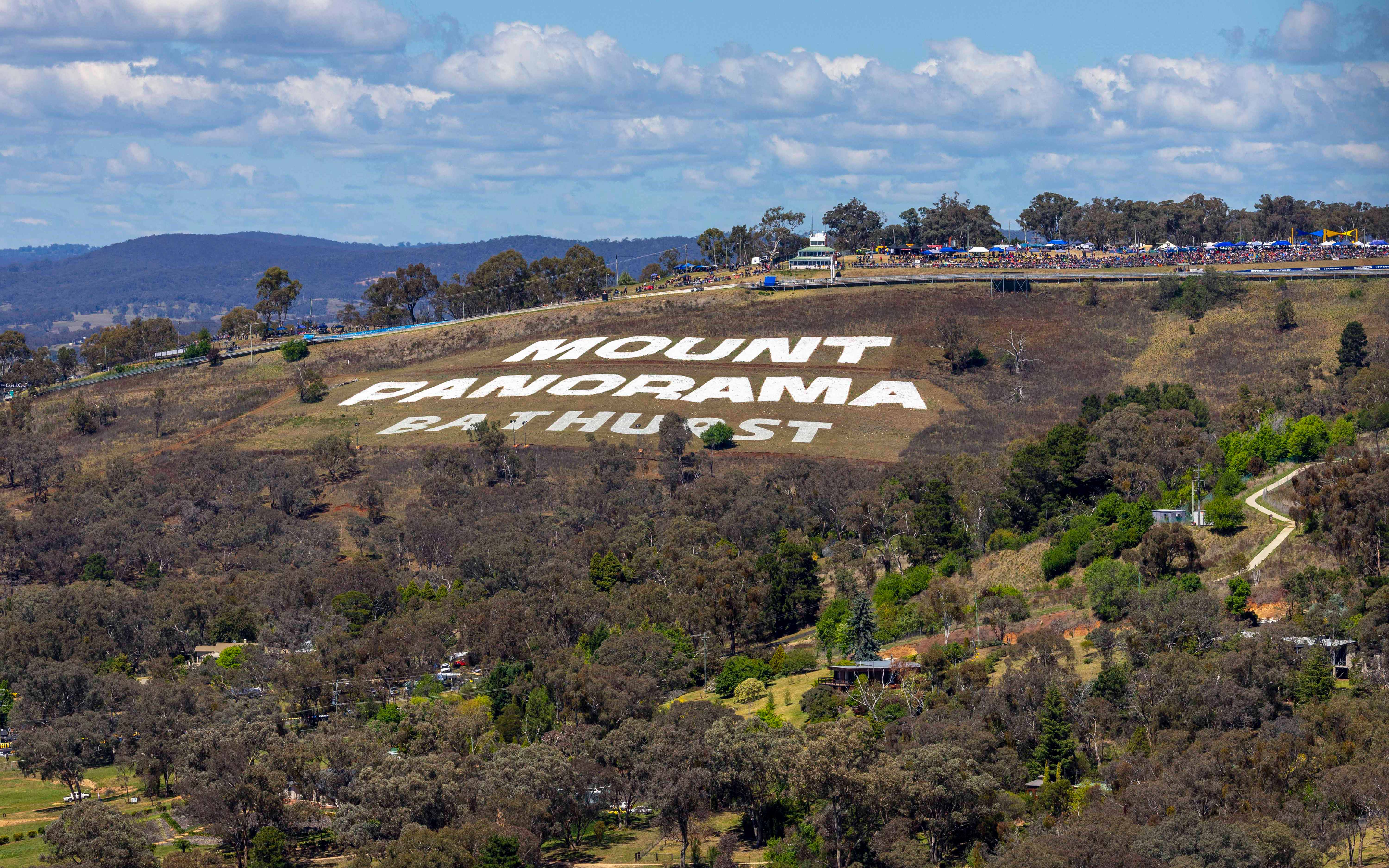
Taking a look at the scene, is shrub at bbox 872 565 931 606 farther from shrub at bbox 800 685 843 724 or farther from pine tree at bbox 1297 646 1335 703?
pine tree at bbox 1297 646 1335 703

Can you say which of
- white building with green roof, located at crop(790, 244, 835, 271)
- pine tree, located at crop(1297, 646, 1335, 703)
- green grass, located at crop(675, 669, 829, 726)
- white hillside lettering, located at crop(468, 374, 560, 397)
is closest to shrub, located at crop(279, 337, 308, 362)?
white hillside lettering, located at crop(468, 374, 560, 397)

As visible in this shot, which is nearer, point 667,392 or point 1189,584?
point 1189,584

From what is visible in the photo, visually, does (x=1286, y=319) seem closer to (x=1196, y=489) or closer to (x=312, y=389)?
(x=1196, y=489)

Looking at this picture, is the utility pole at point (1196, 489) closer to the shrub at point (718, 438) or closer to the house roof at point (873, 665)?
the house roof at point (873, 665)

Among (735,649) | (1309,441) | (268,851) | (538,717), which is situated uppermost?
(1309,441)

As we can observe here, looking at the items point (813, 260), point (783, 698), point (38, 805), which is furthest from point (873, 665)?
point (813, 260)

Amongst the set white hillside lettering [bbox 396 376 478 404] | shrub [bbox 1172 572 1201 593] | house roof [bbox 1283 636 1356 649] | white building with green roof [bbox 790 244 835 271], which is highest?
white building with green roof [bbox 790 244 835 271]
